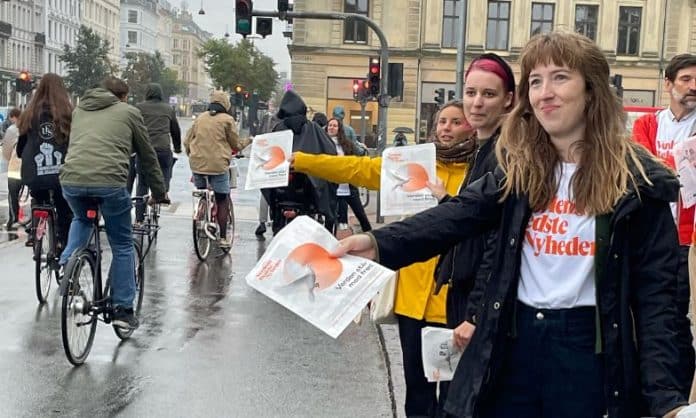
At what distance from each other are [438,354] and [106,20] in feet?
464

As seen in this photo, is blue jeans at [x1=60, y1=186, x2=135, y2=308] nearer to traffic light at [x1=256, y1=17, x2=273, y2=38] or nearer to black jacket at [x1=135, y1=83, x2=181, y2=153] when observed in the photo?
black jacket at [x1=135, y1=83, x2=181, y2=153]

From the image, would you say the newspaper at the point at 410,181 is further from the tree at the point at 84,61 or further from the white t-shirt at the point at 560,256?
the tree at the point at 84,61

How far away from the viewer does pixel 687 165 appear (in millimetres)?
5234

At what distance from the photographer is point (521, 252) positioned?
2.77 metres

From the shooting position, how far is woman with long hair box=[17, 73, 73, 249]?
807cm

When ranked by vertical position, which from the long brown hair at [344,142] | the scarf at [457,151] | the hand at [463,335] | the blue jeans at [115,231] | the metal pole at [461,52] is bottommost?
the blue jeans at [115,231]

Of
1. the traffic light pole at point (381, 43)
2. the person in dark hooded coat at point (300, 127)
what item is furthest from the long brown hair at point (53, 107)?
the traffic light pole at point (381, 43)

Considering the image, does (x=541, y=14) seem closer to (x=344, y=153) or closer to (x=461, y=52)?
(x=461, y=52)

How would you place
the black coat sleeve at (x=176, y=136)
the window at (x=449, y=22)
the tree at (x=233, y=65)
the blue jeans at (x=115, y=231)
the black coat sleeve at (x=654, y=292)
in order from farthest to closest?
1. the tree at (x=233, y=65)
2. the window at (x=449, y=22)
3. the black coat sleeve at (x=176, y=136)
4. the blue jeans at (x=115, y=231)
5. the black coat sleeve at (x=654, y=292)

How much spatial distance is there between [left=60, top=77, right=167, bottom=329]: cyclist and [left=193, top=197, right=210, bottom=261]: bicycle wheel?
175 inches

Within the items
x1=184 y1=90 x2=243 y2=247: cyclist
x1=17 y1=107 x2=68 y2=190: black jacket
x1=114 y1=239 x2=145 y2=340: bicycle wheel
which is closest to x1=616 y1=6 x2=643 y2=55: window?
x1=184 y1=90 x2=243 y2=247: cyclist

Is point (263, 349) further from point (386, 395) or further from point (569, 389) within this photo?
point (569, 389)

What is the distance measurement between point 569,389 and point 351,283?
68 cm

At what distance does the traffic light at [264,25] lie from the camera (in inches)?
793
